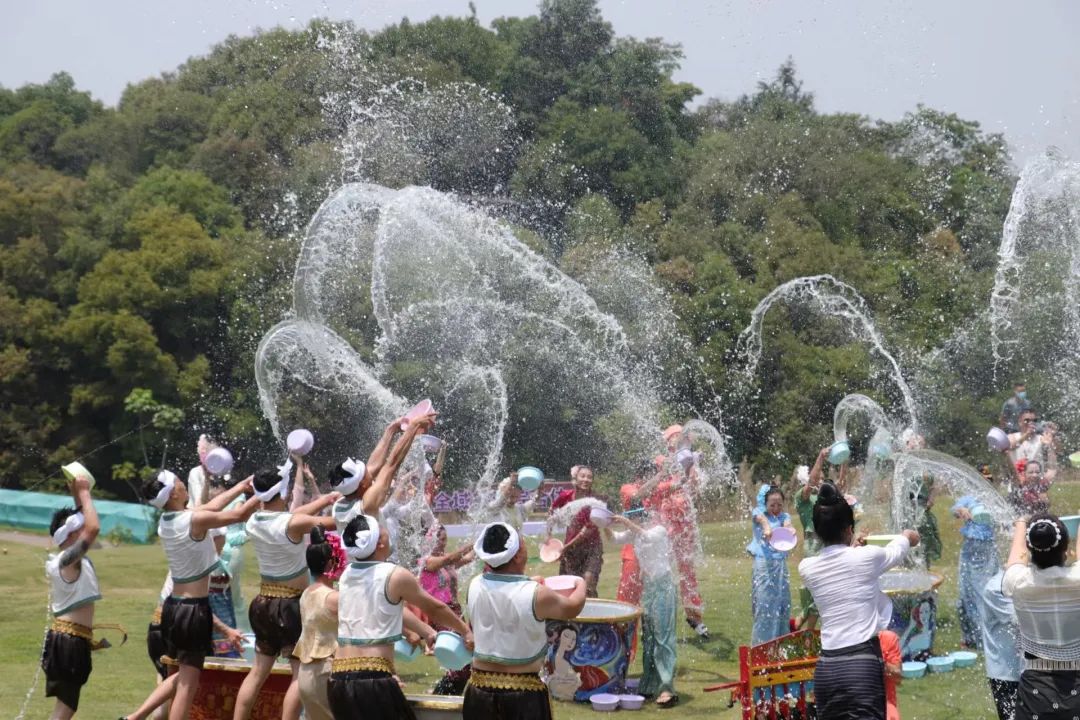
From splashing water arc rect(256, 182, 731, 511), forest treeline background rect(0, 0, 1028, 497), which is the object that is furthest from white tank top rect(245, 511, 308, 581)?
forest treeline background rect(0, 0, 1028, 497)

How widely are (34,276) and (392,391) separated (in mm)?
12124

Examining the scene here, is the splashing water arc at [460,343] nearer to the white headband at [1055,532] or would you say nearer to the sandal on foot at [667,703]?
the sandal on foot at [667,703]

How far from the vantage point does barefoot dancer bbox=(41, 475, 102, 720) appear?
8.63 m

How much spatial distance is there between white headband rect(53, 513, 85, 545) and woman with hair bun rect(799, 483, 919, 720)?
14.8ft

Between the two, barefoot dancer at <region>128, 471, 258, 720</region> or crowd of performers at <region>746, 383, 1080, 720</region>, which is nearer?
crowd of performers at <region>746, 383, 1080, 720</region>

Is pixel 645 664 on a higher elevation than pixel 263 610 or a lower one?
lower

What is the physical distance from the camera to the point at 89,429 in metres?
33.0

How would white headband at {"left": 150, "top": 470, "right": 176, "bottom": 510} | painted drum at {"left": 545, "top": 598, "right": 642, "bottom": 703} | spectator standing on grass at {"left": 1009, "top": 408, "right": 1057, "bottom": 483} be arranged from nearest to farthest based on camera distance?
1. white headband at {"left": 150, "top": 470, "right": 176, "bottom": 510}
2. painted drum at {"left": 545, "top": 598, "right": 642, "bottom": 703}
3. spectator standing on grass at {"left": 1009, "top": 408, "right": 1057, "bottom": 483}

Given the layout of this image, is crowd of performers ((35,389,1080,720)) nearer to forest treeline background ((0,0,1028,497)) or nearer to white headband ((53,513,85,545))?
white headband ((53,513,85,545))

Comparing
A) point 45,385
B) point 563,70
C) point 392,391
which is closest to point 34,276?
point 45,385

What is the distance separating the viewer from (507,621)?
21.2 ft

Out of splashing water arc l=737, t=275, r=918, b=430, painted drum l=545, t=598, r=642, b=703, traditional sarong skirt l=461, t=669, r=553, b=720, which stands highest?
splashing water arc l=737, t=275, r=918, b=430

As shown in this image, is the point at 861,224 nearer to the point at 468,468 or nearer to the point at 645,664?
the point at 468,468

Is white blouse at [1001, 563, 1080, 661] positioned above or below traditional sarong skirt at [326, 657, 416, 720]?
above
